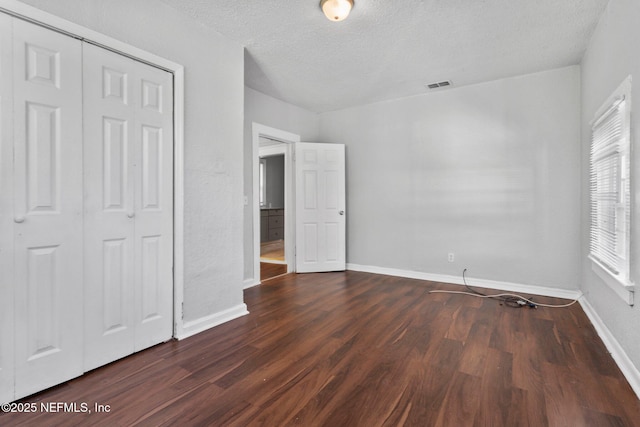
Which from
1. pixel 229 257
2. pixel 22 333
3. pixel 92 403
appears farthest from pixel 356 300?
pixel 22 333

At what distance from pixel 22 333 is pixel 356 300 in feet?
8.96

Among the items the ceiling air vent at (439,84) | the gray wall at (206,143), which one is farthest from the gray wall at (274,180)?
the gray wall at (206,143)

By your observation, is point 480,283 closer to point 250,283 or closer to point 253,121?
point 250,283

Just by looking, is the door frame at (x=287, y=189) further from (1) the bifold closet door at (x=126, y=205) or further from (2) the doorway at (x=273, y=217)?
(1) the bifold closet door at (x=126, y=205)

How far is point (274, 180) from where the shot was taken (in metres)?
9.86

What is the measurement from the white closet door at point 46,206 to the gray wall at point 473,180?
3.73 m

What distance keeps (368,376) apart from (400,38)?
2851mm

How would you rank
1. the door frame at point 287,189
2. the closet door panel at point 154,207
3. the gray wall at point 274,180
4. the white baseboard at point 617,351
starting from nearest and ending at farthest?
the white baseboard at point 617,351, the closet door panel at point 154,207, the door frame at point 287,189, the gray wall at point 274,180

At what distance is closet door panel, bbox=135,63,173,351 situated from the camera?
7.33 ft

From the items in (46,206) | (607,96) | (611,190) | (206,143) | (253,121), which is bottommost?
(46,206)

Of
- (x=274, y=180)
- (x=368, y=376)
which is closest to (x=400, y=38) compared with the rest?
(x=368, y=376)

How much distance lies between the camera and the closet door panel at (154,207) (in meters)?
2.23

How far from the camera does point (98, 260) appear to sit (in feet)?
6.63

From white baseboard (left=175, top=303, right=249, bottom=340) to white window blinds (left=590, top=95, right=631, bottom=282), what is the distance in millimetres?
2981
